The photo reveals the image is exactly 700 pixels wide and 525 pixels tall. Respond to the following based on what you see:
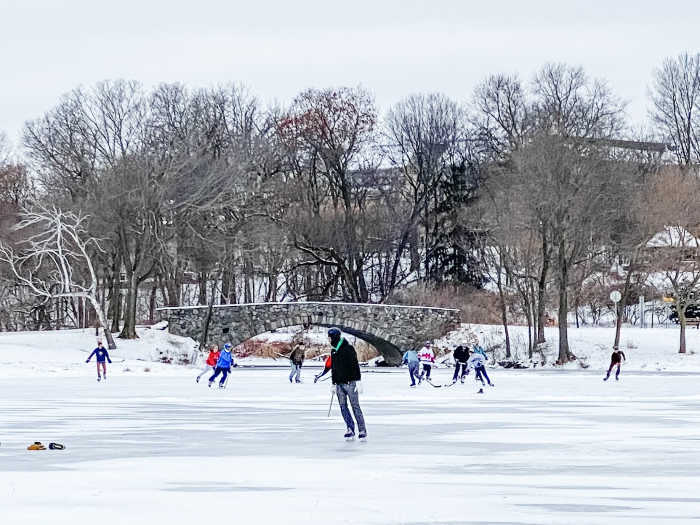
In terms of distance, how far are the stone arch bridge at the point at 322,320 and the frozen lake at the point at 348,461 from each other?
26.0 m

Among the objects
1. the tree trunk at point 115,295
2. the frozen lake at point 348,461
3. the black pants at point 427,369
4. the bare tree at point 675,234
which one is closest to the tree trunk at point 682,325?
the bare tree at point 675,234

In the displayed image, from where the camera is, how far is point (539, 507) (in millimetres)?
10883

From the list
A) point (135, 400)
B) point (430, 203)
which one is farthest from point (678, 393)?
point (430, 203)

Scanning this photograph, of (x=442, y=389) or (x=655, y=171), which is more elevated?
(x=655, y=171)

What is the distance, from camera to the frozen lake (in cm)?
1068

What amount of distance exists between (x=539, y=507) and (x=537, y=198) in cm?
4206

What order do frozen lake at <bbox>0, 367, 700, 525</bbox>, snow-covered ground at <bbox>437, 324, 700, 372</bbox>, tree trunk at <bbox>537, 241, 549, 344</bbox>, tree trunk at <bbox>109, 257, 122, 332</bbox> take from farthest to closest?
tree trunk at <bbox>109, 257, 122, 332</bbox> < tree trunk at <bbox>537, 241, 549, 344</bbox> < snow-covered ground at <bbox>437, 324, 700, 372</bbox> < frozen lake at <bbox>0, 367, 700, 525</bbox>

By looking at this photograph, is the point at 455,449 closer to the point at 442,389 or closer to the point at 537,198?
the point at 442,389

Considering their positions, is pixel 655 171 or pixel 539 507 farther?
pixel 655 171

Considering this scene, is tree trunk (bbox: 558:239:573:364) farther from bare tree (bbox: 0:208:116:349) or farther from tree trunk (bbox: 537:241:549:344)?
bare tree (bbox: 0:208:116:349)

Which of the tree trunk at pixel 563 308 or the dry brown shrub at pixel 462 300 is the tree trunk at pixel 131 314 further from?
the tree trunk at pixel 563 308

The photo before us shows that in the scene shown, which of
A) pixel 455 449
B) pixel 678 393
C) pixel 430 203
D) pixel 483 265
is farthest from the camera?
pixel 430 203

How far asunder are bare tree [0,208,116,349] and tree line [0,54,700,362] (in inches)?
8.2

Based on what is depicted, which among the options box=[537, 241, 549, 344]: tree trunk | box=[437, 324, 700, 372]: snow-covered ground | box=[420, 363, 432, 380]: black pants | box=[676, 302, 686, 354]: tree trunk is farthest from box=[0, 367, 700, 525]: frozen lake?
box=[537, 241, 549, 344]: tree trunk
